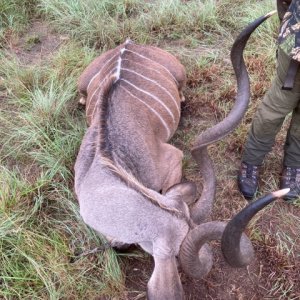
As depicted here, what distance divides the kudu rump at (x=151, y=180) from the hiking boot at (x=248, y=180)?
551mm

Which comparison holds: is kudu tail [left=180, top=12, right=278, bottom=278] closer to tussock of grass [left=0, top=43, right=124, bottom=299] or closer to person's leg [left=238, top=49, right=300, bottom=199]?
person's leg [left=238, top=49, right=300, bottom=199]

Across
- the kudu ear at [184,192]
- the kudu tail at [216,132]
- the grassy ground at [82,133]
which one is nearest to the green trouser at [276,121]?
the grassy ground at [82,133]

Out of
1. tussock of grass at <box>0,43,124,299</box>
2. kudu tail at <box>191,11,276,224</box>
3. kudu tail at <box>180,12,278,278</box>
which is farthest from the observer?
tussock of grass at <box>0,43,124,299</box>

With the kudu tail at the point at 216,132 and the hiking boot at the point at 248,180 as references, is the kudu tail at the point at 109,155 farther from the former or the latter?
the hiking boot at the point at 248,180

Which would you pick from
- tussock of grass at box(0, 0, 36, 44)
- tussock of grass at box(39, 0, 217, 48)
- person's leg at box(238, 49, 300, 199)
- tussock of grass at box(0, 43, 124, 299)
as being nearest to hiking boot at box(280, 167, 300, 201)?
person's leg at box(238, 49, 300, 199)

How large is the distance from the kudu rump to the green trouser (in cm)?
53

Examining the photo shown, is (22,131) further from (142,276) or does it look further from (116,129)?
(142,276)

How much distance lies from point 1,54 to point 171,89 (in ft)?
6.65

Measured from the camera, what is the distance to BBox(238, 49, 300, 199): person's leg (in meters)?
3.49

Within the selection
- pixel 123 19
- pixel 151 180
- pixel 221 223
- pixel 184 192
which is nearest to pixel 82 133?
pixel 151 180

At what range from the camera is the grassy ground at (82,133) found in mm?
3385

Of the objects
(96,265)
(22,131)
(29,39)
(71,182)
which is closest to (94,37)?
(29,39)

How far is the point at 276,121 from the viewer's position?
146 inches

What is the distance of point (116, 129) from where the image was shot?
348cm
